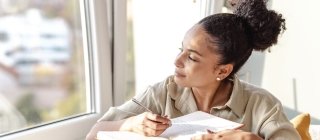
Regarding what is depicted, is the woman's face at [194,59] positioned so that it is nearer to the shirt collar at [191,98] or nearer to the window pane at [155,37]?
the shirt collar at [191,98]

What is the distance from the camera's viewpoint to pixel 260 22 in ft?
4.00

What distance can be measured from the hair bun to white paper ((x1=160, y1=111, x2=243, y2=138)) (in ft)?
1.05

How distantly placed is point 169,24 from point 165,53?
0.16 metres

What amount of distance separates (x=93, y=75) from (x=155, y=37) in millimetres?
490

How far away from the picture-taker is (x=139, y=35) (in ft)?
6.02

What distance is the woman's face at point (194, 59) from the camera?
119cm

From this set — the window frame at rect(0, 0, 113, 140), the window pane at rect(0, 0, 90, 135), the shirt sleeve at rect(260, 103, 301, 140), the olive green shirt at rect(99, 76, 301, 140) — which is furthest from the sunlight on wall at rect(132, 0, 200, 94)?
the shirt sleeve at rect(260, 103, 301, 140)

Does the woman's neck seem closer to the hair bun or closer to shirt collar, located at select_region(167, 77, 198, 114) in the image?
shirt collar, located at select_region(167, 77, 198, 114)

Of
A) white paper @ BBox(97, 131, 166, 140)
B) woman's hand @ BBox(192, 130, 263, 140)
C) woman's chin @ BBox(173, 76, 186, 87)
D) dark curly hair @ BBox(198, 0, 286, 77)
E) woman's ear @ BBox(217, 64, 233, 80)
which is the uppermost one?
dark curly hair @ BBox(198, 0, 286, 77)

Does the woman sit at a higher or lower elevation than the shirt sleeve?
higher

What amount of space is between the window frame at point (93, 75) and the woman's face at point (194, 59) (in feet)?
1.52

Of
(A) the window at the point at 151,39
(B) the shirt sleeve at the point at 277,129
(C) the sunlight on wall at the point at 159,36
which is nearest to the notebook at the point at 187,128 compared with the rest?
(B) the shirt sleeve at the point at 277,129

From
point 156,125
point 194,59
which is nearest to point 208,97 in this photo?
point 194,59

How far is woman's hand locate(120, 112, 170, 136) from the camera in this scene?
3.49 feet
